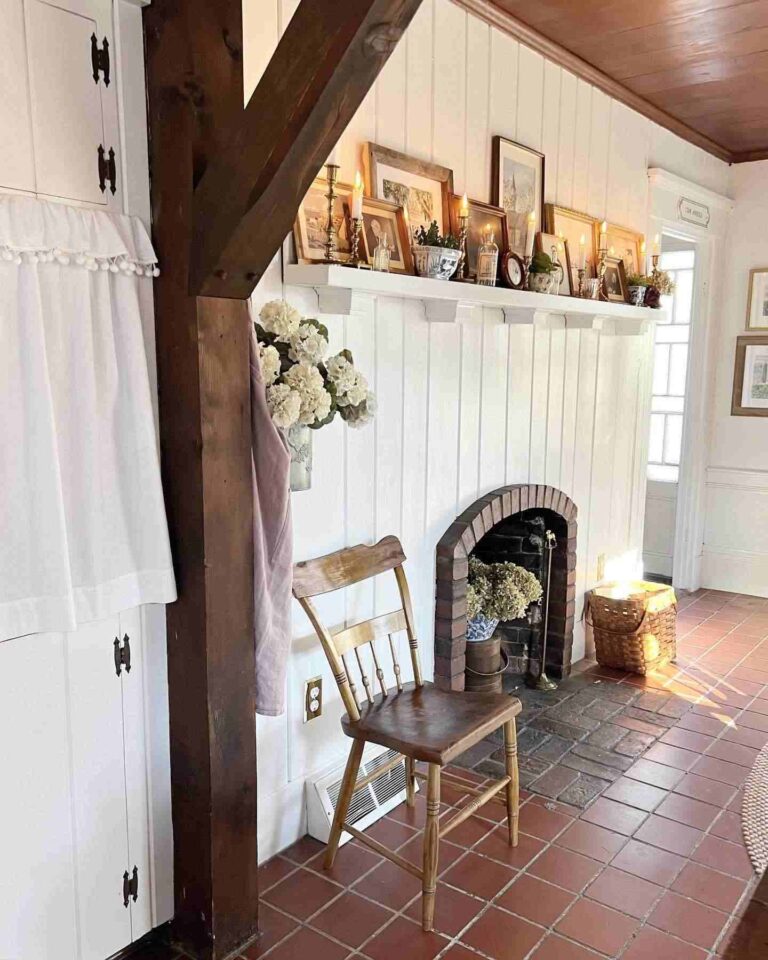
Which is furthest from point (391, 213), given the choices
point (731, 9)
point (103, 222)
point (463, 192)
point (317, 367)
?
point (731, 9)

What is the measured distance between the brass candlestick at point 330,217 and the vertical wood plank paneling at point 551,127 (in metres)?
1.30

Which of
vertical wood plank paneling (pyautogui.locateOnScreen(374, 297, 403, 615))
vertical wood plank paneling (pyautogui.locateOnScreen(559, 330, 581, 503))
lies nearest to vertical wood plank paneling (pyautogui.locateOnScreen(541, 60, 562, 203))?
vertical wood plank paneling (pyautogui.locateOnScreen(559, 330, 581, 503))

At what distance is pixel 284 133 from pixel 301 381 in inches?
24.2

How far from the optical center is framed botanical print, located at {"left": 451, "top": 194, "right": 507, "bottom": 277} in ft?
9.16

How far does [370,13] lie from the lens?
1.33 m

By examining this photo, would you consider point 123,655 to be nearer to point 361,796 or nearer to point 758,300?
point 361,796

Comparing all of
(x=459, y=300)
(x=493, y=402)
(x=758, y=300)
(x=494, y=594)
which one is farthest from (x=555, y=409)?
(x=758, y=300)

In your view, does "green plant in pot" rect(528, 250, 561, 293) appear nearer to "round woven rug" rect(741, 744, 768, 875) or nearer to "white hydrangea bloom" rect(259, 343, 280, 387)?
"white hydrangea bloom" rect(259, 343, 280, 387)

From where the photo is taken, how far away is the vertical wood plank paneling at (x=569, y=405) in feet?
11.7

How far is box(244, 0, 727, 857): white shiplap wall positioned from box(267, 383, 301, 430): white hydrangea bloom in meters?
0.36

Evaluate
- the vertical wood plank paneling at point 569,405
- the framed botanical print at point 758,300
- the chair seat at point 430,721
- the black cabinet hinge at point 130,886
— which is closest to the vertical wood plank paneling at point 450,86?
the vertical wood plank paneling at point 569,405

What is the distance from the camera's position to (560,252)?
11.0ft

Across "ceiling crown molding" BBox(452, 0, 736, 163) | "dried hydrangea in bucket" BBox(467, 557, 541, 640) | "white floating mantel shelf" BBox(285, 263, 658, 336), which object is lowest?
"dried hydrangea in bucket" BBox(467, 557, 541, 640)

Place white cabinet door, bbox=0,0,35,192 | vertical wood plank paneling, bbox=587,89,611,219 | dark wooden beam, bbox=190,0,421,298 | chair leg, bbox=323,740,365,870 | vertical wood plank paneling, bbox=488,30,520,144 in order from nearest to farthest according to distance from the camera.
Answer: dark wooden beam, bbox=190,0,421,298, white cabinet door, bbox=0,0,35,192, chair leg, bbox=323,740,365,870, vertical wood plank paneling, bbox=488,30,520,144, vertical wood plank paneling, bbox=587,89,611,219
